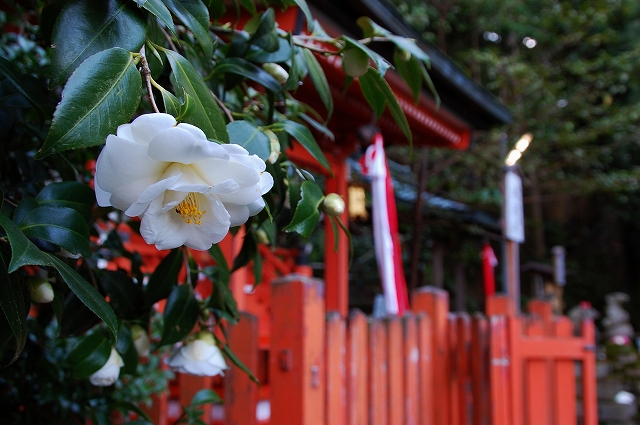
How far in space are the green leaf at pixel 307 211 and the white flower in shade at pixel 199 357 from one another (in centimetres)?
34

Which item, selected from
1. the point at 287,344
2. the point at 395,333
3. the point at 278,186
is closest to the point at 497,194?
the point at 395,333

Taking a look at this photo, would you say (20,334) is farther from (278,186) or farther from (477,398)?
(477,398)

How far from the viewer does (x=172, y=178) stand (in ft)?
1.51

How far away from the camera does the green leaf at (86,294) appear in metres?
0.50

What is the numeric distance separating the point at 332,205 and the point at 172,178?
1.02ft

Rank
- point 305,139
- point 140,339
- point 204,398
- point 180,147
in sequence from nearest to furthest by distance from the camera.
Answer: point 180,147, point 305,139, point 140,339, point 204,398

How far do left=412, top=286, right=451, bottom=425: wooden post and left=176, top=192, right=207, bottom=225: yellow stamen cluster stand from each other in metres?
1.67

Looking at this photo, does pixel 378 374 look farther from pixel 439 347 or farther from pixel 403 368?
pixel 439 347

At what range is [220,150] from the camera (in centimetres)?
47

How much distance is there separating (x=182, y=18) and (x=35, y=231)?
0.28 meters

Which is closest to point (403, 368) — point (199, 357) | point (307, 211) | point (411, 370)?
point (411, 370)

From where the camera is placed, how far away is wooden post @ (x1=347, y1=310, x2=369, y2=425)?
1523 mm

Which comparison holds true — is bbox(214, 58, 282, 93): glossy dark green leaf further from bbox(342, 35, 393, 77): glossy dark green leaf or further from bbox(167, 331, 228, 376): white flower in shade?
bbox(167, 331, 228, 376): white flower in shade

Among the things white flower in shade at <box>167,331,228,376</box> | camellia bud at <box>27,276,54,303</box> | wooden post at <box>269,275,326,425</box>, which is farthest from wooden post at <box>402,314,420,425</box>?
camellia bud at <box>27,276,54,303</box>
